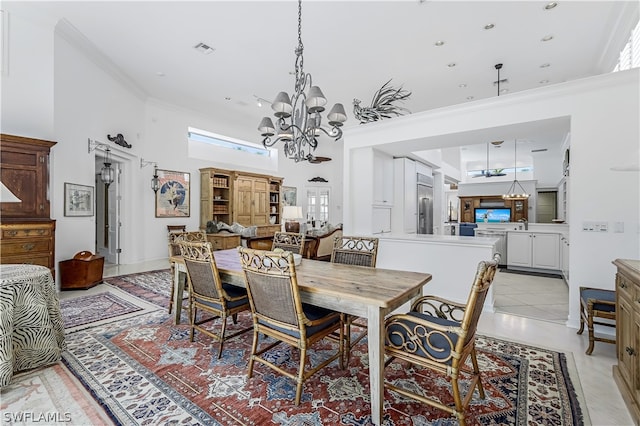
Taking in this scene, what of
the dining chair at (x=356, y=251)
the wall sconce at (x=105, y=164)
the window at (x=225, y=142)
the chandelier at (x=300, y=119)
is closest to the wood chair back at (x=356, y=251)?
the dining chair at (x=356, y=251)

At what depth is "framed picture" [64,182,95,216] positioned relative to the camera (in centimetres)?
467

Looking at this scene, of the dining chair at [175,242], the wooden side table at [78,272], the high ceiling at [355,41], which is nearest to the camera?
the dining chair at [175,242]

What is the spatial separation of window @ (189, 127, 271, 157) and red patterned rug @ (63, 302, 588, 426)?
624 cm

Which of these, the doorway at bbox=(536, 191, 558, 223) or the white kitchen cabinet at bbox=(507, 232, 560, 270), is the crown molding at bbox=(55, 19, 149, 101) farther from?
the doorway at bbox=(536, 191, 558, 223)

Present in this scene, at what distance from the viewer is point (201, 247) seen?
249 cm

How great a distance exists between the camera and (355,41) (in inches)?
170

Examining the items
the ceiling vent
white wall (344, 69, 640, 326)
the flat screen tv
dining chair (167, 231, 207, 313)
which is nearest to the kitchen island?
white wall (344, 69, 640, 326)

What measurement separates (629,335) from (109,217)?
835cm

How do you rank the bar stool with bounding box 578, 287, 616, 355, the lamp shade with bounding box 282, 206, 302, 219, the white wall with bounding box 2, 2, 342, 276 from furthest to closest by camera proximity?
the lamp shade with bounding box 282, 206, 302, 219, the white wall with bounding box 2, 2, 342, 276, the bar stool with bounding box 578, 287, 616, 355

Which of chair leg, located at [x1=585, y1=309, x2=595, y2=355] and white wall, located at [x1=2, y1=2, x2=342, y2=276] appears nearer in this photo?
chair leg, located at [x1=585, y1=309, x2=595, y2=355]

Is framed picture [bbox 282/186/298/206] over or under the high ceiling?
under

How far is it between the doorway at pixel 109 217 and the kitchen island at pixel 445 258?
5.77 meters

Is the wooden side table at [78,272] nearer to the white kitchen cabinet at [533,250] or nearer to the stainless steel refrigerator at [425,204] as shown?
the stainless steel refrigerator at [425,204]

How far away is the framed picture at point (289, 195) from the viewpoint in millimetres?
10266
